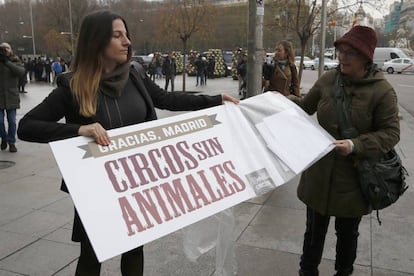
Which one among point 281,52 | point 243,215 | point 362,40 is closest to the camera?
point 362,40

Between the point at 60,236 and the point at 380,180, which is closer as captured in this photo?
the point at 380,180

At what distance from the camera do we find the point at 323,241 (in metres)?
2.96

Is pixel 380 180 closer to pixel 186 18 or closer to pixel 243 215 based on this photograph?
pixel 243 215

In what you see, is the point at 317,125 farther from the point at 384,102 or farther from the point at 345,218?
the point at 345,218

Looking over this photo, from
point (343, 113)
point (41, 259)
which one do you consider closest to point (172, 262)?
point (41, 259)

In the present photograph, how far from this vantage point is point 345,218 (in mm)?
2844

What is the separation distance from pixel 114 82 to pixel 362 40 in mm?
1491

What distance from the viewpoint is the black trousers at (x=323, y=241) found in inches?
114

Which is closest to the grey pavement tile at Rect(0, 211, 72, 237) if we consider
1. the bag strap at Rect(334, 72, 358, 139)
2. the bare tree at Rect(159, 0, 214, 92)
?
the bag strap at Rect(334, 72, 358, 139)

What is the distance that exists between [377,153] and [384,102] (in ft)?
1.01

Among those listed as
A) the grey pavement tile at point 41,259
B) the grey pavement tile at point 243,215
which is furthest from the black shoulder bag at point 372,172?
the grey pavement tile at point 41,259

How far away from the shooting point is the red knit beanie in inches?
99.7

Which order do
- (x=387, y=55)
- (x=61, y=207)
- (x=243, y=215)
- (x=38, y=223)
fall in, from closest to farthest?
(x=38, y=223)
(x=243, y=215)
(x=61, y=207)
(x=387, y=55)

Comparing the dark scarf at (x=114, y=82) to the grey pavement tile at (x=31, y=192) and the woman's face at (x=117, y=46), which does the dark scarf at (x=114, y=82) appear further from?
the grey pavement tile at (x=31, y=192)
